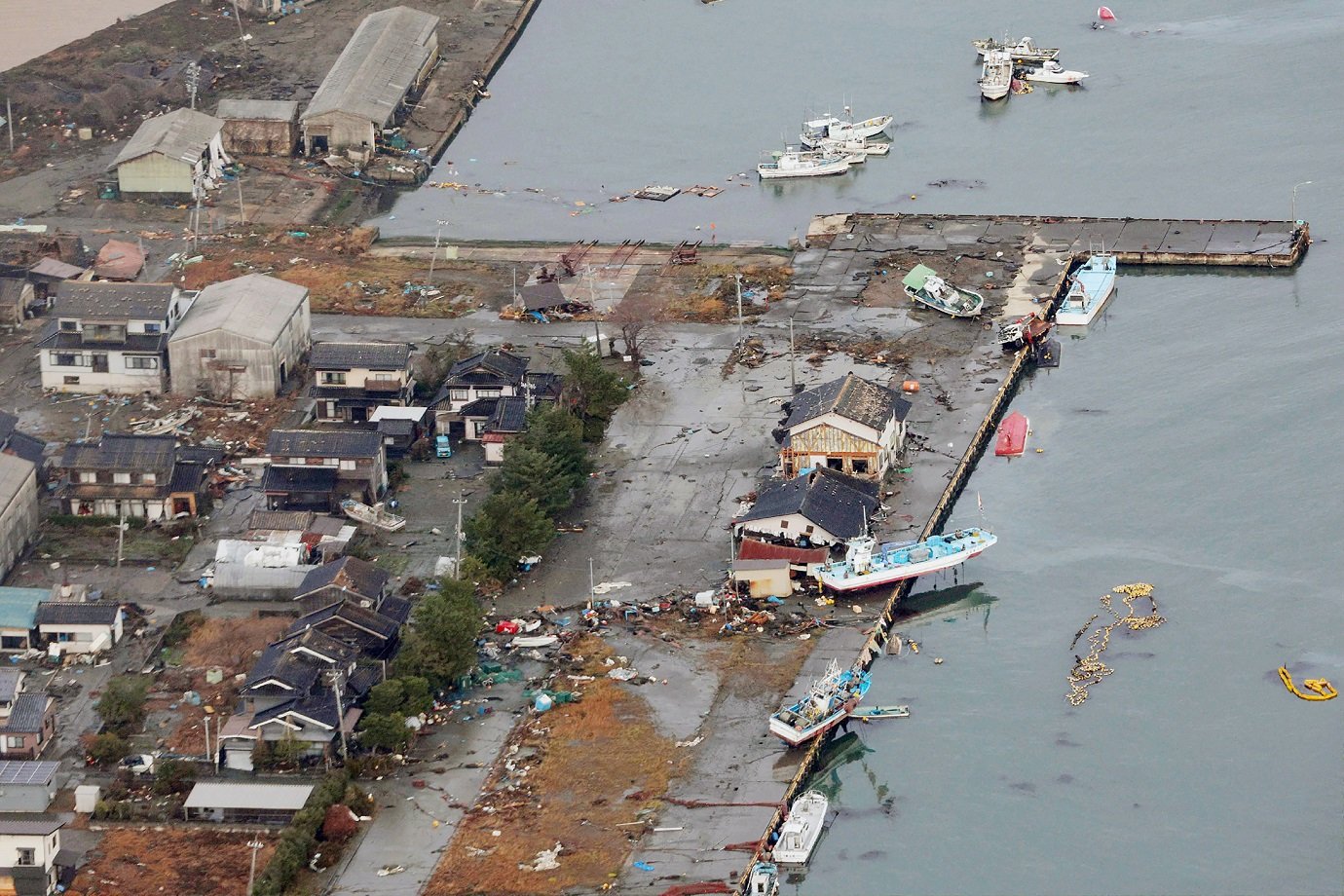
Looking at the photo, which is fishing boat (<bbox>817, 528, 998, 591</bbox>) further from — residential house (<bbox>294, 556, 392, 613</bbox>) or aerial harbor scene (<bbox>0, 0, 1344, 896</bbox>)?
residential house (<bbox>294, 556, 392, 613</bbox>)

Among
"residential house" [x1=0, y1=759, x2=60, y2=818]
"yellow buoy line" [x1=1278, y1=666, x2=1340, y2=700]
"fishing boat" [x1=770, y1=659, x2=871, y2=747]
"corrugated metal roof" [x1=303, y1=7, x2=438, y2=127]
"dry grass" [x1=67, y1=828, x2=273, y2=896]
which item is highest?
"corrugated metal roof" [x1=303, y1=7, x2=438, y2=127]

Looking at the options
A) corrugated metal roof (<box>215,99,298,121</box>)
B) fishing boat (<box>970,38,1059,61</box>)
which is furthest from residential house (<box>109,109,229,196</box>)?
fishing boat (<box>970,38,1059,61</box>)

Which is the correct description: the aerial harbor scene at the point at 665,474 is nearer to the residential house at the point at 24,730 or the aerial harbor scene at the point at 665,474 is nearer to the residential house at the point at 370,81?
the residential house at the point at 24,730

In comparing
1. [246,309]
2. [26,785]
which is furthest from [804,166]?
[26,785]

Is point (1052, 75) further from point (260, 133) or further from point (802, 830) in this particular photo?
point (802, 830)

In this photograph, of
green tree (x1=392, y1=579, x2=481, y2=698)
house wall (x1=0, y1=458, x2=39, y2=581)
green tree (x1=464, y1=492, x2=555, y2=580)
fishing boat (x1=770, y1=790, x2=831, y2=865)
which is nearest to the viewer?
fishing boat (x1=770, y1=790, x2=831, y2=865)

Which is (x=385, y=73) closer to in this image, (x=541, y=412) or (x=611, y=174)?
(x=611, y=174)

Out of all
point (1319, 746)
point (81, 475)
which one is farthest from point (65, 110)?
point (1319, 746)
